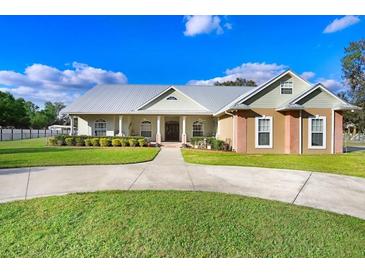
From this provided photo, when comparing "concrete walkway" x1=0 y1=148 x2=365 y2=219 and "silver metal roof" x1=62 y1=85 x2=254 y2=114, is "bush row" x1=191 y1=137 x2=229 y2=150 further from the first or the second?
"concrete walkway" x1=0 y1=148 x2=365 y2=219

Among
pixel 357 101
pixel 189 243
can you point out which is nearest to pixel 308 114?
pixel 189 243

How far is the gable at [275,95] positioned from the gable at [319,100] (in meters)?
0.76

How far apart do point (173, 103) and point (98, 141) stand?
7661 mm

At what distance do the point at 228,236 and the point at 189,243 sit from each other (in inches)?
25.9

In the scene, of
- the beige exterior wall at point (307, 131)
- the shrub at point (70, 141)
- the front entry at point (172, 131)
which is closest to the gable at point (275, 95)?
the beige exterior wall at point (307, 131)

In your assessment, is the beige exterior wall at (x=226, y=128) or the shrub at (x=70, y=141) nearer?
the beige exterior wall at (x=226, y=128)

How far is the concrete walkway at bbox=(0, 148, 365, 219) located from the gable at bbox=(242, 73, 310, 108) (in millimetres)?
7731

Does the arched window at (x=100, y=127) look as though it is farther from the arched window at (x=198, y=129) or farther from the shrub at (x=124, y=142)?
the arched window at (x=198, y=129)

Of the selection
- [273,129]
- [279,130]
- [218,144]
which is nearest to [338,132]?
[279,130]

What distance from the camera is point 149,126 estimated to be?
81.1 ft

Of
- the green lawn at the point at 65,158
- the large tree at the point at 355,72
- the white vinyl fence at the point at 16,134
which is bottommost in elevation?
the green lawn at the point at 65,158

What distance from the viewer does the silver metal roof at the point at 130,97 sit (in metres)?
23.5

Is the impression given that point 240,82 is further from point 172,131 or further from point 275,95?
point 275,95

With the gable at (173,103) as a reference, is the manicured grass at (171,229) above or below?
A: below
